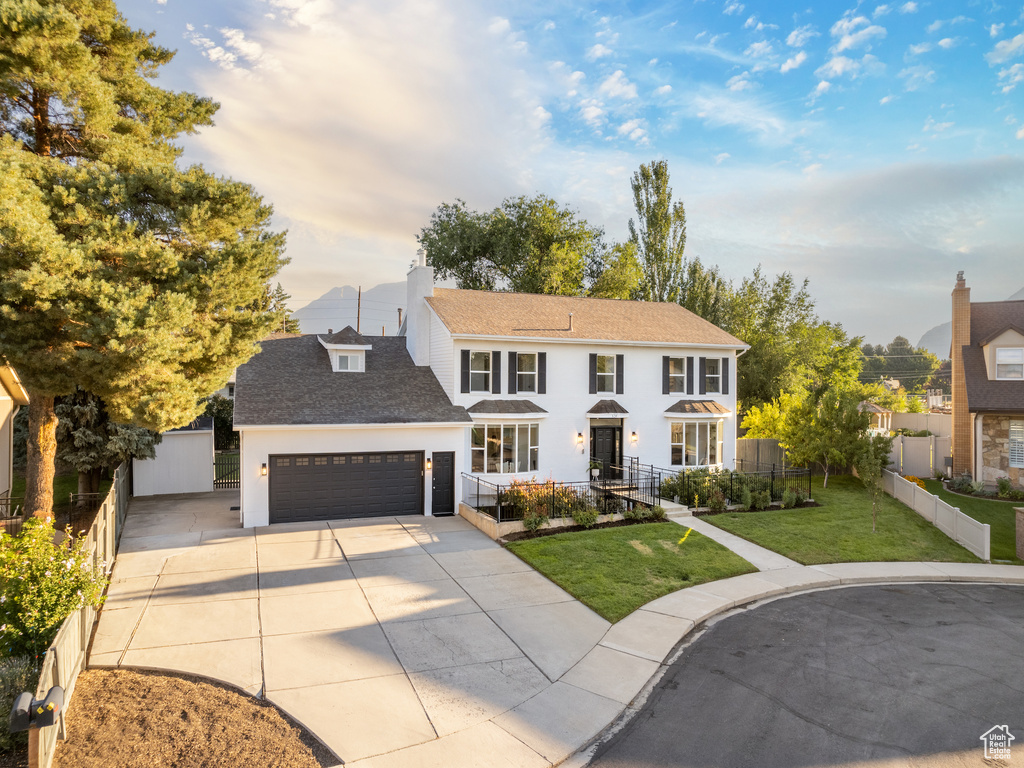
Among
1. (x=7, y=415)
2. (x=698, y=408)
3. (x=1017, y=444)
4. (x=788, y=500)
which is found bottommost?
(x=788, y=500)

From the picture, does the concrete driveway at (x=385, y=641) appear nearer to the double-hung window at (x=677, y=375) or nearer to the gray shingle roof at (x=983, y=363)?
the double-hung window at (x=677, y=375)

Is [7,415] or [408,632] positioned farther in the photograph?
[7,415]

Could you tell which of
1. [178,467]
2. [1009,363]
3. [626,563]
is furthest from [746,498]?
[178,467]

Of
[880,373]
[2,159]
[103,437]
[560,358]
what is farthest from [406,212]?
[880,373]

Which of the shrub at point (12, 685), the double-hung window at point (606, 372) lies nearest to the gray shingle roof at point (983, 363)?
the double-hung window at point (606, 372)

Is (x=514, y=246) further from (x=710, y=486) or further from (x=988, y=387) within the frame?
(x=988, y=387)

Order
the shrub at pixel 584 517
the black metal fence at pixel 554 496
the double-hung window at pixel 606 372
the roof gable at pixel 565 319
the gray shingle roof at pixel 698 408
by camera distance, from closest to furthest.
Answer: the shrub at pixel 584 517
the black metal fence at pixel 554 496
the roof gable at pixel 565 319
the double-hung window at pixel 606 372
the gray shingle roof at pixel 698 408

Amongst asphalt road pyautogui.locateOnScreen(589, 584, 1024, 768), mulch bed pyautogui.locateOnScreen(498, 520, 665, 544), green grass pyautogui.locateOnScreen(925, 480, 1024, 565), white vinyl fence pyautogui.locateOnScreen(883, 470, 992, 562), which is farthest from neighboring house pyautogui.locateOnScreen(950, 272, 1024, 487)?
mulch bed pyautogui.locateOnScreen(498, 520, 665, 544)
